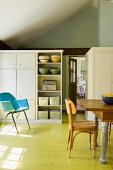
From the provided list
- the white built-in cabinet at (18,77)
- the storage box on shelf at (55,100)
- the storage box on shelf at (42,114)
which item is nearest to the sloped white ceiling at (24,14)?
the white built-in cabinet at (18,77)

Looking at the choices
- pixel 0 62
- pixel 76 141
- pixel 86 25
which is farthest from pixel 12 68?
pixel 86 25

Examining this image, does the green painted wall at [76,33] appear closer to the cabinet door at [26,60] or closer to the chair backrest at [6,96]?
the cabinet door at [26,60]

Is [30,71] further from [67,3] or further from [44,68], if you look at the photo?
[67,3]

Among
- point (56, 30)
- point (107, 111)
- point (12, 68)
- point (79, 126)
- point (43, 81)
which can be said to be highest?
point (56, 30)

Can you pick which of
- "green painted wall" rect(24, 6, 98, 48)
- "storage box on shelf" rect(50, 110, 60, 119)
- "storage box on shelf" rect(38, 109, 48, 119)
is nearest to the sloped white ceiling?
"green painted wall" rect(24, 6, 98, 48)

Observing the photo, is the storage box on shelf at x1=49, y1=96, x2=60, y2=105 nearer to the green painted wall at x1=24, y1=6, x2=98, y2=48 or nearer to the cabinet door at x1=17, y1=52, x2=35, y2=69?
the cabinet door at x1=17, y1=52, x2=35, y2=69

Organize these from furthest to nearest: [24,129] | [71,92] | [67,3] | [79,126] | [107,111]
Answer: [71,92] < [67,3] < [24,129] < [79,126] < [107,111]

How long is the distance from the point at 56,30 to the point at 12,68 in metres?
2.47

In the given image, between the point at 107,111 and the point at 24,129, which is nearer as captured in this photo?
the point at 107,111

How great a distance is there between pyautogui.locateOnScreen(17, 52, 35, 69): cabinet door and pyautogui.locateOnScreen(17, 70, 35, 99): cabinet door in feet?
0.44

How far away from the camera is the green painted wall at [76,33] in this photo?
650 centimetres

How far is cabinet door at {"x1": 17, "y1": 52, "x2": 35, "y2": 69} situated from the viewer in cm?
496

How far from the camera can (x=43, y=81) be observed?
518cm

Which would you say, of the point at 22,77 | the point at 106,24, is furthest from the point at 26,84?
the point at 106,24
